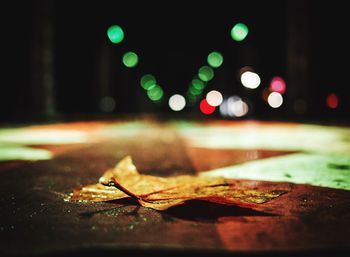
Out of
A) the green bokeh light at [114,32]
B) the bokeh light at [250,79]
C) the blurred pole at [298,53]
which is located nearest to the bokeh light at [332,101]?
the blurred pole at [298,53]

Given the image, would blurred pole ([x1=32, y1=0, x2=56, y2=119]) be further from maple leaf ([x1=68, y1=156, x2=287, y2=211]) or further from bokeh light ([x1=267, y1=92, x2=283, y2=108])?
maple leaf ([x1=68, y1=156, x2=287, y2=211])

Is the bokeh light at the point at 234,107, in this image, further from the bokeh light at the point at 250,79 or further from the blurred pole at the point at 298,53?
the blurred pole at the point at 298,53

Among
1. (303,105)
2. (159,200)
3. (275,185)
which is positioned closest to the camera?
(159,200)

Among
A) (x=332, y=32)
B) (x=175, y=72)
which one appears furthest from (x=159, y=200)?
(x=175, y=72)

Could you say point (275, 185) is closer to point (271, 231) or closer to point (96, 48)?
point (271, 231)

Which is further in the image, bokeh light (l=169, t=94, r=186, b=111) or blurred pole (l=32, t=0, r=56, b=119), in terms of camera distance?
bokeh light (l=169, t=94, r=186, b=111)

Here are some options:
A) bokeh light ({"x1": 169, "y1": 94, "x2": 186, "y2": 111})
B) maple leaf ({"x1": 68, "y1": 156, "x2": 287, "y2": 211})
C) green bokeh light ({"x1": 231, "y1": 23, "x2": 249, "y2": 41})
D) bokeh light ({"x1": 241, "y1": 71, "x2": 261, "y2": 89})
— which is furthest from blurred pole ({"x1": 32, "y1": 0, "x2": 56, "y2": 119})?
bokeh light ({"x1": 169, "y1": 94, "x2": 186, "y2": 111})
